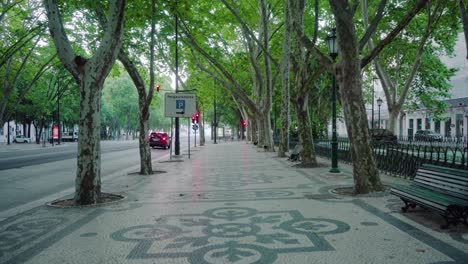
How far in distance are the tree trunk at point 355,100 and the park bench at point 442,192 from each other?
59.0 inches

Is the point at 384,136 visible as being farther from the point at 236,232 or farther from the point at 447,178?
the point at 236,232

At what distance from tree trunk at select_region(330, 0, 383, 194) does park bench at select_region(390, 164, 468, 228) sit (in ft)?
4.92

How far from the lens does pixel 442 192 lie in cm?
652

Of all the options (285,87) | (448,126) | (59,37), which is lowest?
(448,126)

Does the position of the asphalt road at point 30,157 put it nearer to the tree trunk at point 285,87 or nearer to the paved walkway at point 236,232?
the paved walkway at point 236,232

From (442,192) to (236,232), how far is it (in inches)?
136

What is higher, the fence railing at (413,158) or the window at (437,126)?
the window at (437,126)

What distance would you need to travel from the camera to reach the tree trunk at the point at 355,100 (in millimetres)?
9031

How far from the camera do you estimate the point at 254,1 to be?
87.1 ft

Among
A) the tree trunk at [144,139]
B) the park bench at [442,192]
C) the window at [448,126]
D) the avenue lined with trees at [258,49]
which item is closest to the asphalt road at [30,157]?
the avenue lined with trees at [258,49]

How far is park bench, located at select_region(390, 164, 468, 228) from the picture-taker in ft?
18.6

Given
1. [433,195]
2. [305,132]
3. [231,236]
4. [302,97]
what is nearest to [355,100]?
[433,195]

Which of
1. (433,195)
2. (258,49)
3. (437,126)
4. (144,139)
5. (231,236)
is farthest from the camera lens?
(437,126)

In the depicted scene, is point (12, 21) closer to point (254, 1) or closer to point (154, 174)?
point (254, 1)
